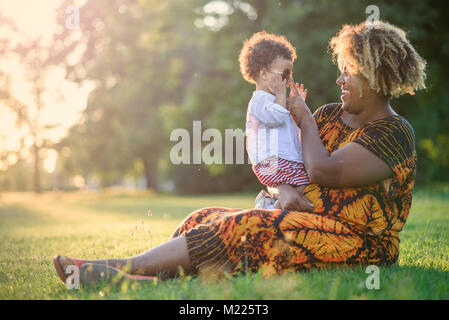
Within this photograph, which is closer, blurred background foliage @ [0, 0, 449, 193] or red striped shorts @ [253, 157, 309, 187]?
red striped shorts @ [253, 157, 309, 187]

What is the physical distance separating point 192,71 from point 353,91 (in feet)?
81.5

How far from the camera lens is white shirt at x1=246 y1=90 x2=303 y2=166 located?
3.10m

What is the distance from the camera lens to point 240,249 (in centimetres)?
260

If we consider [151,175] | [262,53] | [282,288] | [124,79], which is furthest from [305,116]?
[151,175]

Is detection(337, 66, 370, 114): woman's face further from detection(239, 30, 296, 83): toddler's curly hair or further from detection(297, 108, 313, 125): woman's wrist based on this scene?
detection(239, 30, 296, 83): toddler's curly hair

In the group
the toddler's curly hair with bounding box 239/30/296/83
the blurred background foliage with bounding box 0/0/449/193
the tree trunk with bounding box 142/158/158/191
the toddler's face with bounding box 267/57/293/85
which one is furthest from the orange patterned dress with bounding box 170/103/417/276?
the tree trunk with bounding box 142/158/158/191

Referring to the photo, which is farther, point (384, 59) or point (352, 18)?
point (352, 18)

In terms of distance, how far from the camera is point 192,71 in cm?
2703

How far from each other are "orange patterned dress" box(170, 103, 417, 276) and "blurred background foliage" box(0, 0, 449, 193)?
11.1 meters

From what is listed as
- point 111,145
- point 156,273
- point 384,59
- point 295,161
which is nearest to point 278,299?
point 156,273

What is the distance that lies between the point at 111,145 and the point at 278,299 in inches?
1015

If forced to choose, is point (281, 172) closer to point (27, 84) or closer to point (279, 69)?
point (279, 69)

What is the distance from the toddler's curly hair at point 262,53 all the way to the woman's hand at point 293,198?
42.6 inches

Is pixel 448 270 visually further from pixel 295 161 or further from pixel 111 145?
pixel 111 145
